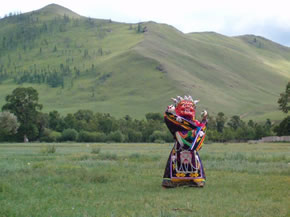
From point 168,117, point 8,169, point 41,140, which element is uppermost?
point 168,117

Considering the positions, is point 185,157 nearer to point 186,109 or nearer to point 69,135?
point 186,109

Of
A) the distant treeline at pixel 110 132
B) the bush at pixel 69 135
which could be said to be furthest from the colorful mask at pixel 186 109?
the bush at pixel 69 135

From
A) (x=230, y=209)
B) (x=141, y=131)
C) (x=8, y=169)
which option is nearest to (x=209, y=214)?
(x=230, y=209)

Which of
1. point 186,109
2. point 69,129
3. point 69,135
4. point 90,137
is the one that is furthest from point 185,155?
point 69,129

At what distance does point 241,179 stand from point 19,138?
73954 mm

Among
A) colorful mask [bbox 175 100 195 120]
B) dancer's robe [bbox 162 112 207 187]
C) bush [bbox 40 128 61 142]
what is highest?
colorful mask [bbox 175 100 195 120]

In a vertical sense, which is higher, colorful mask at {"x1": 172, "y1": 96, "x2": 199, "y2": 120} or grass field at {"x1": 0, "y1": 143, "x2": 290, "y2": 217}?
colorful mask at {"x1": 172, "y1": 96, "x2": 199, "y2": 120}

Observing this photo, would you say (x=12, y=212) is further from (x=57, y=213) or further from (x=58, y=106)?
(x=58, y=106)

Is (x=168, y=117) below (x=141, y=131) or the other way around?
the other way around

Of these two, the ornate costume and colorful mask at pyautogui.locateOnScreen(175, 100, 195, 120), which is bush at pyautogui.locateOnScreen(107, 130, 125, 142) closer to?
colorful mask at pyautogui.locateOnScreen(175, 100, 195, 120)

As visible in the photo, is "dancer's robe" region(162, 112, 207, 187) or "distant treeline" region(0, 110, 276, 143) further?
"distant treeline" region(0, 110, 276, 143)

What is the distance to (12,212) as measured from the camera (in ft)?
33.5

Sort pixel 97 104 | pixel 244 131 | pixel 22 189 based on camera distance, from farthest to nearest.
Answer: pixel 97 104 → pixel 244 131 → pixel 22 189

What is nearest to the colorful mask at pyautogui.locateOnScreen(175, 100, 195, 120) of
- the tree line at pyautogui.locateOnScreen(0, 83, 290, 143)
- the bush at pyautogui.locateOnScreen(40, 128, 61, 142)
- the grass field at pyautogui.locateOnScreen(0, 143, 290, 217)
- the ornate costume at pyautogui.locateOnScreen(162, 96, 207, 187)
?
the ornate costume at pyautogui.locateOnScreen(162, 96, 207, 187)
